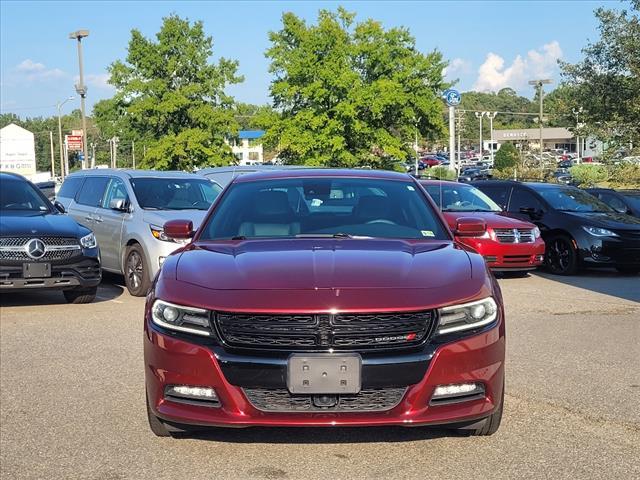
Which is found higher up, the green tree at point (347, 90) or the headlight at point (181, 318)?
the green tree at point (347, 90)

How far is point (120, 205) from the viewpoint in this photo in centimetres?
1066

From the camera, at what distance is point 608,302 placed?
10.3 metres

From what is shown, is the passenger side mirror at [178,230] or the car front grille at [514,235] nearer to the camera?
the passenger side mirror at [178,230]

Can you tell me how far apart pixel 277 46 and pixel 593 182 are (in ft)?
55.7

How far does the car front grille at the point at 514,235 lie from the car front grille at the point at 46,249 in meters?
6.54

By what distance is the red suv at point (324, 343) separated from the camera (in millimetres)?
3838

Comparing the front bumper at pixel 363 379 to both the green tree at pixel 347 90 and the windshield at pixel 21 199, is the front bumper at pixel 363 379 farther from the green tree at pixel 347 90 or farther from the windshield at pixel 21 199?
the green tree at pixel 347 90

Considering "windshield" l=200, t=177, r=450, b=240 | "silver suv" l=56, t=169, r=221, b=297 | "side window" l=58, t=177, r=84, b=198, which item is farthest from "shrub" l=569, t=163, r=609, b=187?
"windshield" l=200, t=177, r=450, b=240

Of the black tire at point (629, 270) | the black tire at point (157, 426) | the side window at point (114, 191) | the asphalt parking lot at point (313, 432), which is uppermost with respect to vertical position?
the side window at point (114, 191)

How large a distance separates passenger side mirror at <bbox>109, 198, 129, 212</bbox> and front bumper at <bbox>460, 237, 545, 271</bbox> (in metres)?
5.26

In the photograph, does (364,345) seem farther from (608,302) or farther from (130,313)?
(608,302)

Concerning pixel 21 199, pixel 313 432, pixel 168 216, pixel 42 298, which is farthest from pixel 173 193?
pixel 313 432

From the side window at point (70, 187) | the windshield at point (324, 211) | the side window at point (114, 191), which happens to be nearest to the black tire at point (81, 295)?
the side window at point (114, 191)

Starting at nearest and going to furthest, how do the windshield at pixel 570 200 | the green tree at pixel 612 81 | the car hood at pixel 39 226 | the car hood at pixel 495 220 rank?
the car hood at pixel 39 226
the car hood at pixel 495 220
the windshield at pixel 570 200
the green tree at pixel 612 81
